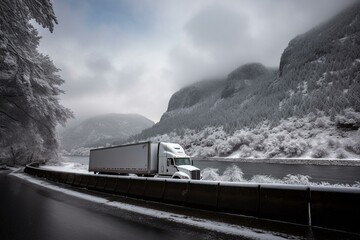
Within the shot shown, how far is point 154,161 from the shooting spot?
74.1 feet

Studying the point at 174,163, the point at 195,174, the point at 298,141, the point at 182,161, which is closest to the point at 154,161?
the point at 174,163

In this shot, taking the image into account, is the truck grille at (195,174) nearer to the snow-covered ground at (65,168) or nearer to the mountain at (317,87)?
the snow-covered ground at (65,168)

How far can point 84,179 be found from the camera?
18.5 metres

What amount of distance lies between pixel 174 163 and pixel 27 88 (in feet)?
45.9

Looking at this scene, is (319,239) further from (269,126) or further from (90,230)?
(269,126)

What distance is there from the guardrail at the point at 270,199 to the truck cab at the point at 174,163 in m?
7.53

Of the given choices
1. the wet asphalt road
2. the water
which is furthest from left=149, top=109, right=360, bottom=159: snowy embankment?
the wet asphalt road

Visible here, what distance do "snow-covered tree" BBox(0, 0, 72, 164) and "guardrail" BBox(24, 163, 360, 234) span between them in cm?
888

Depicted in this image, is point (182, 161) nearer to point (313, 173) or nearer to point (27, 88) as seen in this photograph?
point (27, 88)

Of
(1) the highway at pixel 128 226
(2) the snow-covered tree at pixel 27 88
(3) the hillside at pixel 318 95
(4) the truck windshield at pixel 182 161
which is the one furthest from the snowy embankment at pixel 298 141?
(1) the highway at pixel 128 226

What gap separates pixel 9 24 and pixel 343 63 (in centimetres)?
18002

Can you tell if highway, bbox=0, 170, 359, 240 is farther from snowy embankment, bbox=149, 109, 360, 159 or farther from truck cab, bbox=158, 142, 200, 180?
snowy embankment, bbox=149, 109, 360, 159

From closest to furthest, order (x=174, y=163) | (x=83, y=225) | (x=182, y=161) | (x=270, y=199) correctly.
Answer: (x=83, y=225)
(x=270, y=199)
(x=174, y=163)
(x=182, y=161)

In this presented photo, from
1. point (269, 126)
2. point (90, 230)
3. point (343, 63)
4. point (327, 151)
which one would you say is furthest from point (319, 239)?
point (343, 63)
